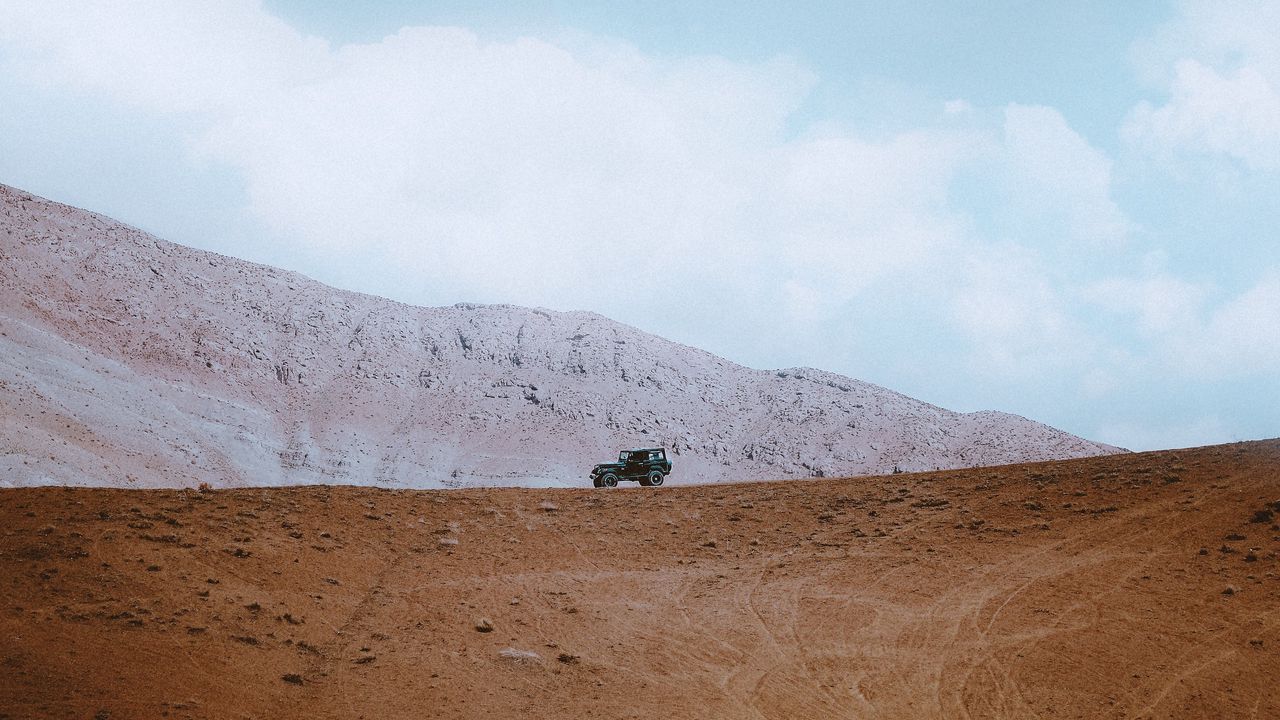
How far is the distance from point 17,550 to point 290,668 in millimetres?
5467

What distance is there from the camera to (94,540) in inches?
522

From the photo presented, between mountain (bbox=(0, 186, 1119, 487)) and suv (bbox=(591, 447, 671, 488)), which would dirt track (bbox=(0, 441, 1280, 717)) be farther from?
mountain (bbox=(0, 186, 1119, 487))

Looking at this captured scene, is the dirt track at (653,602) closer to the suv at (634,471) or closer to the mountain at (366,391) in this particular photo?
the suv at (634,471)

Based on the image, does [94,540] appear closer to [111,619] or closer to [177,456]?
[111,619]

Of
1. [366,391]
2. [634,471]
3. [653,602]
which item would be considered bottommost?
[653,602]

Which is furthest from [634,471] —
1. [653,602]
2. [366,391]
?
[366,391]

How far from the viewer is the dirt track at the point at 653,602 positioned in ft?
35.6

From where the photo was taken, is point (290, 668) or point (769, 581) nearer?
point (290, 668)

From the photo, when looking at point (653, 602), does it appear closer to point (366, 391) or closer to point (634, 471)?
point (634, 471)

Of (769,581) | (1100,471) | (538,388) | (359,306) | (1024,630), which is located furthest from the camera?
(359,306)

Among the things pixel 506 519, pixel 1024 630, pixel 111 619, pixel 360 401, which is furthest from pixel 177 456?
pixel 1024 630

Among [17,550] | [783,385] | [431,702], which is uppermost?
[783,385]

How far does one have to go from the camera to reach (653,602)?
15.3 meters

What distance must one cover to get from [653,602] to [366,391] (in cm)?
4738
